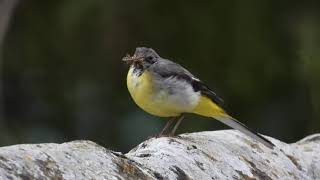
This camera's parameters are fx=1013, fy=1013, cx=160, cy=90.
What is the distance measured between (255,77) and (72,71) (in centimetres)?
217

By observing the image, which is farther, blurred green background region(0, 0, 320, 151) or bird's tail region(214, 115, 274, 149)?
blurred green background region(0, 0, 320, 151)

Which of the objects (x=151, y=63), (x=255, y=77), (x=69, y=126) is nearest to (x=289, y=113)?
(x=255, y=77)

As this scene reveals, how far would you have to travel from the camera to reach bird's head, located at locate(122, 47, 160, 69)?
545 centimetres

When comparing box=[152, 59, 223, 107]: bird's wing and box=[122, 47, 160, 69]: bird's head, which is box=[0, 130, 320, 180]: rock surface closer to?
box=[152, 59, 223, 107]: bird's wing

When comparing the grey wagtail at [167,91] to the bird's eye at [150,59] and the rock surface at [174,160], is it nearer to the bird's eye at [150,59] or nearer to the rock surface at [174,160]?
the bird's eye at [150,59]

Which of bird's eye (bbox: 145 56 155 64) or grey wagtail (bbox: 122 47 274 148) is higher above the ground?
bird's eye (bbox: 145 56 155 64)

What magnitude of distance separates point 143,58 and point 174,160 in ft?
5.78

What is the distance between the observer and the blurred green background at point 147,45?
11.1m

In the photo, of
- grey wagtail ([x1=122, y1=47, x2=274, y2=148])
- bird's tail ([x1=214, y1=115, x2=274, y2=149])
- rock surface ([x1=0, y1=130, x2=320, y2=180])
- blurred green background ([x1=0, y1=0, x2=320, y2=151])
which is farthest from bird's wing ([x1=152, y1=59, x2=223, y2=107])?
blurred green background ([x1=0, y1=0, x2=320, y2=151])

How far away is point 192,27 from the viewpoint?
11375 millimetres

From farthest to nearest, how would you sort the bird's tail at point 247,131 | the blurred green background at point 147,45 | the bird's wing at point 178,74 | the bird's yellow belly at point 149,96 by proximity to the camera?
1. the blurred green background at point 147,45
2. the bird's wing at point 178,74
3. the bird's yellow belly at point 149,96
4. the bird's tail at point 247,131

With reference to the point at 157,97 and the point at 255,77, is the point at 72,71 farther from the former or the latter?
the point at 157,97

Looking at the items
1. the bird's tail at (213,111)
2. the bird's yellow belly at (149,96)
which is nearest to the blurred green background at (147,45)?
the bird's tail at (213,111)

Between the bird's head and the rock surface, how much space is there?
71cm
